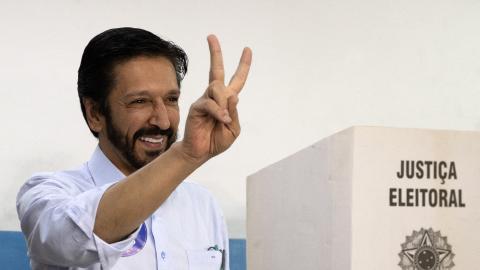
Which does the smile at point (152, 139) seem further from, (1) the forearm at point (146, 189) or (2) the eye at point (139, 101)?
(1) the forearm at point (146, 189)

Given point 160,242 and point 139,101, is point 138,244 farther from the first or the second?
point 139,101

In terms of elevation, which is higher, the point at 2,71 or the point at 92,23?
the point at 92,23

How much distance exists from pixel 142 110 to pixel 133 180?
1.30ft

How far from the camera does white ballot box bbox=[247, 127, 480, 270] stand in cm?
94

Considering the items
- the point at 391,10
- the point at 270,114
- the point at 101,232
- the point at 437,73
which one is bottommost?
the point at 101,232

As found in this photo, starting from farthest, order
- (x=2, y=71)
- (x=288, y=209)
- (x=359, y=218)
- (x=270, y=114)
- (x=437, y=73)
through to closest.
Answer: (x=437, y=73) < (x=270, y=114) < (x=2, y=71) < (x=288, y=209) < (x=359, y=218)

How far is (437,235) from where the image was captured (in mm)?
958

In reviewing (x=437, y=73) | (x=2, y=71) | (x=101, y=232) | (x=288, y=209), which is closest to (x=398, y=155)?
(x=288, y=209)

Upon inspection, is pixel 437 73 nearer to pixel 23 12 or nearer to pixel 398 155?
pixel 23 12

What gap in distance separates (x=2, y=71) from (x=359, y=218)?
4.74 ft

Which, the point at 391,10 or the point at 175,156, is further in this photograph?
the point at 391,10

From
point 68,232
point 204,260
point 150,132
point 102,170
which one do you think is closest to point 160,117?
point 150,132

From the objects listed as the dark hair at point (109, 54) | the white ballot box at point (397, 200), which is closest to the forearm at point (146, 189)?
the white ballot box at point (397, 200)

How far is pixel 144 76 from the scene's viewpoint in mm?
1343
